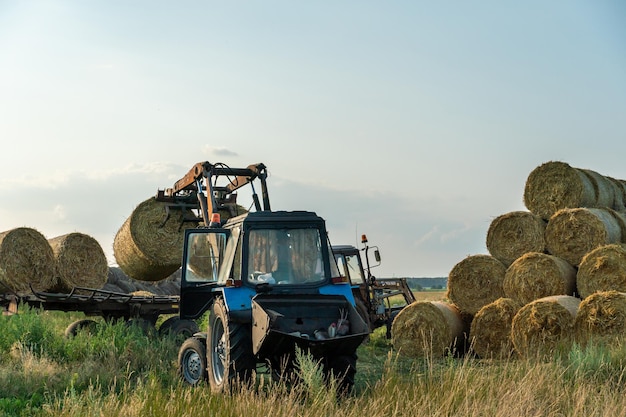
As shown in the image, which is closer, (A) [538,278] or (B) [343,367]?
(B) [343,367]

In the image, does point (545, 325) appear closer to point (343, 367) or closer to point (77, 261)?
point (343, 367)

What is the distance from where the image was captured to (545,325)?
10812 mm

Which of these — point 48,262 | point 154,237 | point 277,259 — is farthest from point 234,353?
point 48,262

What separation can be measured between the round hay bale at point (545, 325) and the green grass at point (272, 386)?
0.65m

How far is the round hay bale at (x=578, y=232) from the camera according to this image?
11.6 meters

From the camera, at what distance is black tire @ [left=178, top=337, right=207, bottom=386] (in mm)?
8719

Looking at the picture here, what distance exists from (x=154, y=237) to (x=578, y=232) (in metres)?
7.27

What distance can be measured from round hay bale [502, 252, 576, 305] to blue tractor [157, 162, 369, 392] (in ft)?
13.6

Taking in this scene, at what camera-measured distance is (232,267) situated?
8.35 meters

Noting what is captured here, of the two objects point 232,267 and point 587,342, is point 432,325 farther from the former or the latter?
point 232,267

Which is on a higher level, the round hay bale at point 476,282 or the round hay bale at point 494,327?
the round hay bale at point 476,282

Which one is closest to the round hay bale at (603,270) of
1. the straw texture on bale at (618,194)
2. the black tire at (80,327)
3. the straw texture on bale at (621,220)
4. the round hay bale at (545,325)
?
the round hay bale at (545,325)

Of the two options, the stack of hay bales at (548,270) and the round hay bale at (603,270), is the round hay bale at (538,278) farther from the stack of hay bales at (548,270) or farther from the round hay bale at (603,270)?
the round hay bale at (603,270)

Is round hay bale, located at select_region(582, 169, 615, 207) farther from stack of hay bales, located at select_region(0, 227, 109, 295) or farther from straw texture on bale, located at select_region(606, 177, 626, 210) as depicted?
stack of hay bales, located at select_region(0, 227, 109, 295)
